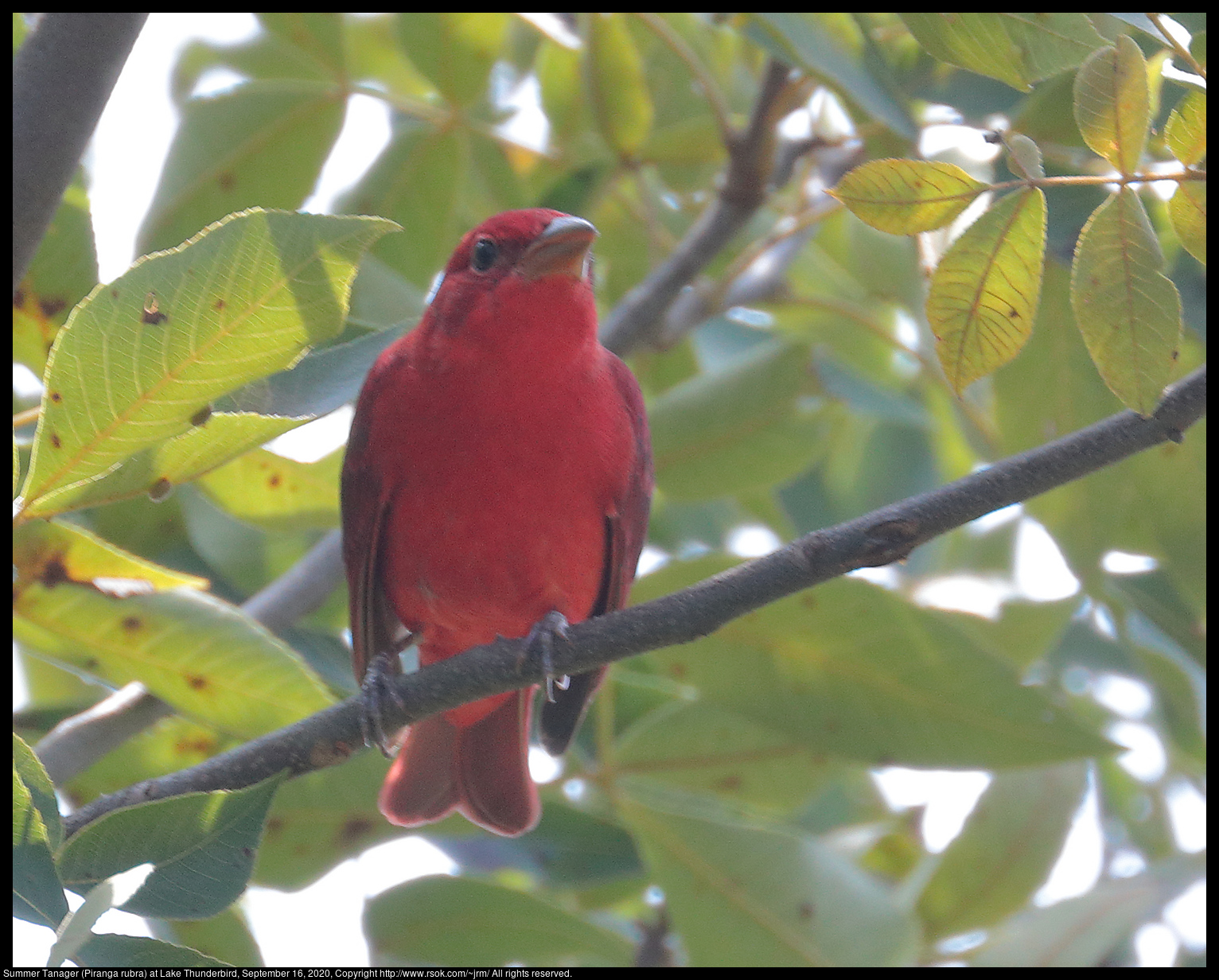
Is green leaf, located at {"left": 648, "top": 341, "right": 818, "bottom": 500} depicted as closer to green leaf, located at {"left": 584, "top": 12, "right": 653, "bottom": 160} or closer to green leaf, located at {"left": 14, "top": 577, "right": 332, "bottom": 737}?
green leaf, located at {"left": 584, "top": 12, "right": 653, "bottom": 160}

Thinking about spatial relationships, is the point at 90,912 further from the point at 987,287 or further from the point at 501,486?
the point at 501,486

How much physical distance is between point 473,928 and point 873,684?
1.23 m

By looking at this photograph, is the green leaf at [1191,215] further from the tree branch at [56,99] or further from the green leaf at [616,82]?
the green leaf at [616,82]

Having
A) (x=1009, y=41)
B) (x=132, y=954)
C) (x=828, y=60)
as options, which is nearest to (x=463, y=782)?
(x=132, y=954)

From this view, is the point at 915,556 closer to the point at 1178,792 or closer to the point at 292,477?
the point at 1178,792

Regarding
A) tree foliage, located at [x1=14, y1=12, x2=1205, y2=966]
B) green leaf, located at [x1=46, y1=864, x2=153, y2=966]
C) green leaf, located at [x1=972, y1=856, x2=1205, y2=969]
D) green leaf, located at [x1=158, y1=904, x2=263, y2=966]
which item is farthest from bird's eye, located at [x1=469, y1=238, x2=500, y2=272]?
green leaf, located at [x1=972, y1=856, x2=1205, y2=969]

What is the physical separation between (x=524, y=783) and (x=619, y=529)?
76cm

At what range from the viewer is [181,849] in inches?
69.7

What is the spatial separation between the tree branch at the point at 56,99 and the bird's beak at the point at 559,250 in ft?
3.95

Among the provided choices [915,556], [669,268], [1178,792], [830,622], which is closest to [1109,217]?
[830,622]

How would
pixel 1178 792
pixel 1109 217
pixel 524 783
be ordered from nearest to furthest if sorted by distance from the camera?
pixel 1109 217 < pixel 524 783 < pixel 1178 792

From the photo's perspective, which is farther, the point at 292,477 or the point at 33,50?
the point at 292,477

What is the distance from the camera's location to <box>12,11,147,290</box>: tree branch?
2.26 metres

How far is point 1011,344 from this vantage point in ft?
6.22
